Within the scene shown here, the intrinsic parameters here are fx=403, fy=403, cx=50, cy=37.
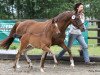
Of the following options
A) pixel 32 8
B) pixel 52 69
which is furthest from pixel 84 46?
pixel 32 8

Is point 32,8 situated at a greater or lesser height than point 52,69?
lesser

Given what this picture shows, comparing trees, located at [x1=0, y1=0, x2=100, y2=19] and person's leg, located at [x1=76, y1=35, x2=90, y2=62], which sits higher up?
person's leg, located at [x1=76, y1=35, x2=90, y2=62]

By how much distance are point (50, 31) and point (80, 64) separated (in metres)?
2.31

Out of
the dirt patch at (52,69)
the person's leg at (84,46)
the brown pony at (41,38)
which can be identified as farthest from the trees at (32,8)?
the brown pony at (41,38)

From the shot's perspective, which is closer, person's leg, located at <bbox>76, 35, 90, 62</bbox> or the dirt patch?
the dirt patch

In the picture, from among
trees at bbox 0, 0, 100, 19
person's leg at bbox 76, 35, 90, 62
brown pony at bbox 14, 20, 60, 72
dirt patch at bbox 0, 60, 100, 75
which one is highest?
brown pony at bbox 14, 20, 60, 72

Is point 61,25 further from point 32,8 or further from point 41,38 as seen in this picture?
point 32,8

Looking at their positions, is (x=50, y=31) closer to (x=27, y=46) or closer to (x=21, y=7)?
(x=27, y=46)

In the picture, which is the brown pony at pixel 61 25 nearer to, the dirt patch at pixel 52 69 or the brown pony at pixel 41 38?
the brown pony at pixel 41 38

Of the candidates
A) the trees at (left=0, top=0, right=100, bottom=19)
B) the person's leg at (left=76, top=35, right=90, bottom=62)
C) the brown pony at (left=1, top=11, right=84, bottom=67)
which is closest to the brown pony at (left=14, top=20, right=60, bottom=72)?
the brown pony at (left=1, top=11, right=84, bottom=67)

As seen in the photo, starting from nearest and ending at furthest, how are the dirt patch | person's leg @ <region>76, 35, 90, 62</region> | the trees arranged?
the dirt patch → person's leg @ <region>76, 35, 90, 62</region> → the trees

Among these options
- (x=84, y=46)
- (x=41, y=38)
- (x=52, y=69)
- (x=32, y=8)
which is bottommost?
(x=32, y=8)

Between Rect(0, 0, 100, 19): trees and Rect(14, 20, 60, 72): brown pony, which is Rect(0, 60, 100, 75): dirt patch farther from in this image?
Rect(0, 0, 100, 19): trees

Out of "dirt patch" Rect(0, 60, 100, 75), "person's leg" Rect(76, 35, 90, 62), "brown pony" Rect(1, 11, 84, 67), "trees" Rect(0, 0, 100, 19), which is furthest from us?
"trees" Rect(0, 0, 100, 19)
